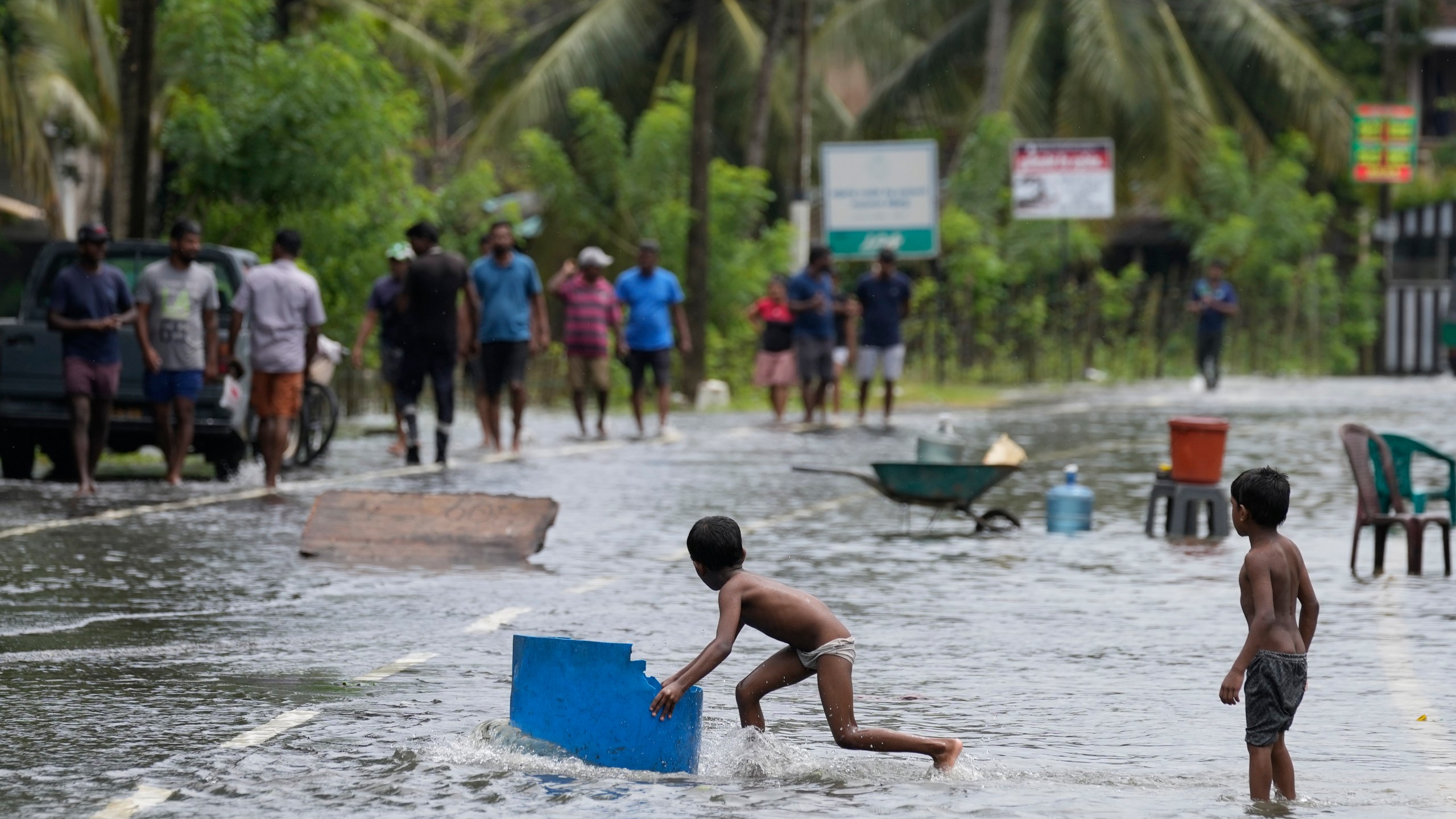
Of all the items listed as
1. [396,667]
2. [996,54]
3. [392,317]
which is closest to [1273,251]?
[996,54]

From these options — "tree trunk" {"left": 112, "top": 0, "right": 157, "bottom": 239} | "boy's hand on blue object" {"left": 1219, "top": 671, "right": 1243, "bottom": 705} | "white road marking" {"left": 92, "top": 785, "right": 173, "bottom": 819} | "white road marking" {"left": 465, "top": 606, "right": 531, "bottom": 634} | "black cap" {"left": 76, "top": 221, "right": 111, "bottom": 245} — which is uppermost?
"tree trunk" {"left": 112, "top": 0, "right": 157, "bottom": 239}

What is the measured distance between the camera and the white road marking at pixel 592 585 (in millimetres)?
10859

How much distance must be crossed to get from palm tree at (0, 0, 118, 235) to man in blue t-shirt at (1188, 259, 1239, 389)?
1488 centimetres

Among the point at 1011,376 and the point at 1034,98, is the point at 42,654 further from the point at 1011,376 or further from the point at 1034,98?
the point at 1034,98

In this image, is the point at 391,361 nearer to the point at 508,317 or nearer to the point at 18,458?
the point at 508,317

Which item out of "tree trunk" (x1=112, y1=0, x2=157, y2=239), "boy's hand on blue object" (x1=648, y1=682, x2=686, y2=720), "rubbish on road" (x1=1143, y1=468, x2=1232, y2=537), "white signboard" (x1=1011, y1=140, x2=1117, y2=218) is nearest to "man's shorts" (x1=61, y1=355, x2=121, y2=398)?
"tree trunk" (x1=112, y1=0, x2=157, y2=239)

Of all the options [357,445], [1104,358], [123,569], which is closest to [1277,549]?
[123,569]

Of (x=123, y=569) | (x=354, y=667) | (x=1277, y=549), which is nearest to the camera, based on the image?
(x=1277, y=549)

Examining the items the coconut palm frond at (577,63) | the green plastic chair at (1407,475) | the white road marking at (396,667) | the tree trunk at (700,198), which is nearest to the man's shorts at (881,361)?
the tree trunk at (700,198)

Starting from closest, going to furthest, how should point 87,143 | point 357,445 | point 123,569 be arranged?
point 123,569 < point 357,445 < point 87,143

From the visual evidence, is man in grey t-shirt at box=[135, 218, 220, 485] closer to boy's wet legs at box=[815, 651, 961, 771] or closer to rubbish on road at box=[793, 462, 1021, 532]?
rubbish on road at box=[793, 462, 1021, 532]

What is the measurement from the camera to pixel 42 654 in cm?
874

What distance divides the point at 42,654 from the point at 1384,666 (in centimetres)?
537

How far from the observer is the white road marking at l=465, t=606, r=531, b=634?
31.3 ft
